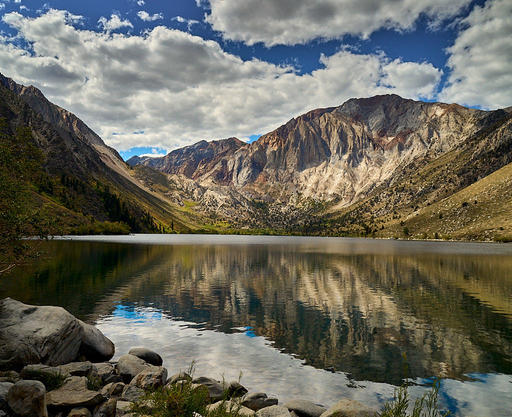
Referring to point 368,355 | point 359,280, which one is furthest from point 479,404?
point 359,280

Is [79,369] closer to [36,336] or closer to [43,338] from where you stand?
[43,338]

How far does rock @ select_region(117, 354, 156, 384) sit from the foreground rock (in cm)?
457

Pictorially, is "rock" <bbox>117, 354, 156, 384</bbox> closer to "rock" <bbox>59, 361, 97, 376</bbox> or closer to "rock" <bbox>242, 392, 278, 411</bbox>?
"rock" <bbox>59, 361, 97, 376</bbox>

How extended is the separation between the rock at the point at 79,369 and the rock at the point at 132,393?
157 inches

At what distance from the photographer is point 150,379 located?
1898 centimetres

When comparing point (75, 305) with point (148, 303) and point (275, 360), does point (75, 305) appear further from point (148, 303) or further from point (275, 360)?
point (275, 360)

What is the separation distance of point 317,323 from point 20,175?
33.3 meters

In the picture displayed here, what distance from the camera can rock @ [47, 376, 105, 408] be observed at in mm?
14242

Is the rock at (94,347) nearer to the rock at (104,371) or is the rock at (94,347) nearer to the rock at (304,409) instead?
the rock at (104,371)

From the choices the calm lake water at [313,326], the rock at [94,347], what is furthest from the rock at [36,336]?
the calm lake water at [313,326]

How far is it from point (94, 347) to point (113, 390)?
32.9 feet

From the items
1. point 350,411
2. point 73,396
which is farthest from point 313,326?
point 73,396

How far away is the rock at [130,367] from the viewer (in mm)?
21266

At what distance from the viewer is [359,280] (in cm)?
7000
